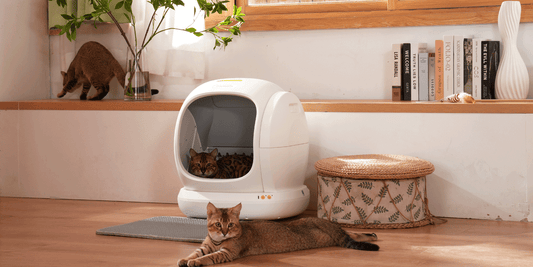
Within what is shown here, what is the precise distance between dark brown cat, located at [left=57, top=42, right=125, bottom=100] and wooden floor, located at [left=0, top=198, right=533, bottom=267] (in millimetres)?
927

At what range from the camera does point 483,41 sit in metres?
2.73

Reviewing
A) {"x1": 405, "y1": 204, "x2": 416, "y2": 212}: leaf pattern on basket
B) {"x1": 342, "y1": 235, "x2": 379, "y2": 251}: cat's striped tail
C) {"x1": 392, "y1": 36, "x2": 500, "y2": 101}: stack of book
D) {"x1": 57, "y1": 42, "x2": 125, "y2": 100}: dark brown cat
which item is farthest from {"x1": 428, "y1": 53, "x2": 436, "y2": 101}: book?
{"x1": 57, "y1": 42, "x2": 125, "y2": 100}: dark brown cat

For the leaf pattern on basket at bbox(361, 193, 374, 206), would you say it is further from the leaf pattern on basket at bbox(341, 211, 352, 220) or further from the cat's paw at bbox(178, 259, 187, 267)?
the cat's paw at bbox(178, 259, 187, 267)

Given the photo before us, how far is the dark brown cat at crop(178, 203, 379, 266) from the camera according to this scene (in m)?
1.83

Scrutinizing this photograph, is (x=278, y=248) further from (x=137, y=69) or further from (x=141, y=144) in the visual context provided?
(x=137, y=69)

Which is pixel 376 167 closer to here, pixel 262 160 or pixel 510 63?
pixel 262 160

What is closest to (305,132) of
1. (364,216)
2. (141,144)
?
(364,216)

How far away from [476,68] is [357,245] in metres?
1.27

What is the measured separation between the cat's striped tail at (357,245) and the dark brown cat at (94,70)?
6.04ft

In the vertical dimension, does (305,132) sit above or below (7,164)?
above

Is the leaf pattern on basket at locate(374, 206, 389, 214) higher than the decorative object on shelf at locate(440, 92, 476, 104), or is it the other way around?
the decorative object on shelf at locate(440, 92, 476, 104)

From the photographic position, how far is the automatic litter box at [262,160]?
2.39 meters

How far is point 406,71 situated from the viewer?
2.81 metres

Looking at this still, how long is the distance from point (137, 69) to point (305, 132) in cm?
109
